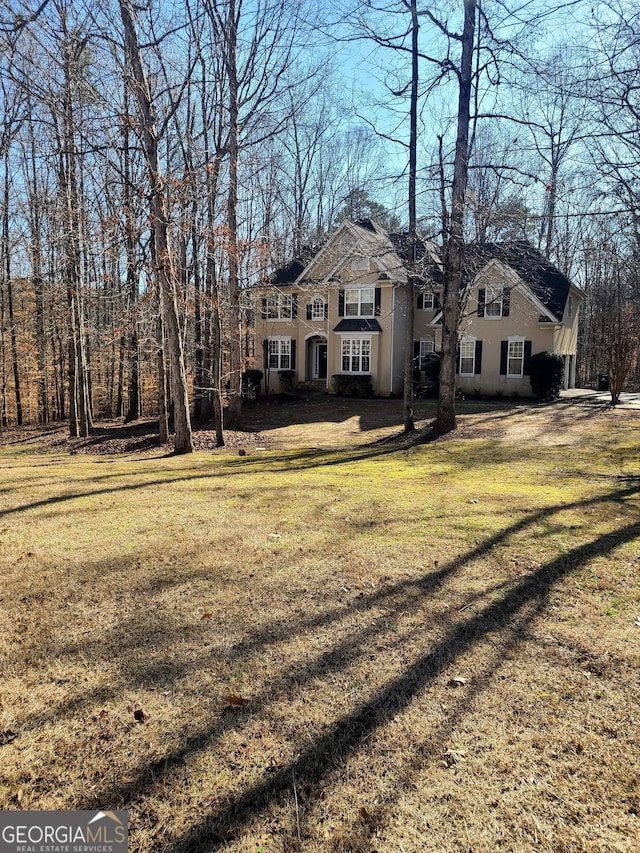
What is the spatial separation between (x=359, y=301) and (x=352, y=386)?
4.33 meters

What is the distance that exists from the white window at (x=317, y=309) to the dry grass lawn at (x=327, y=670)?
70.9ft

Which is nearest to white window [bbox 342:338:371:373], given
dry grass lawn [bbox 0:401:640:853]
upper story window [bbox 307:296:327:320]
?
upper story window [bbox 307:296:327:320]

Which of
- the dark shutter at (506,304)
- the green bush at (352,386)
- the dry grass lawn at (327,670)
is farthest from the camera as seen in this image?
the green bush at (352,386)

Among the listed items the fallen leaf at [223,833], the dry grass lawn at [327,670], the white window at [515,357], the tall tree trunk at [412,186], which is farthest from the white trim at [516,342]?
the fallen leaf at [223,833]

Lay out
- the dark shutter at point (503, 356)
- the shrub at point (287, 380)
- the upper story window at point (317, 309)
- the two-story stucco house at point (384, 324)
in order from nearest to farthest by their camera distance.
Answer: the two-story stucco house at point (384, 324) < the dark shutter at point (503, 356) < the upper story window at point (317, 309) < the shrub at point (287, 380)

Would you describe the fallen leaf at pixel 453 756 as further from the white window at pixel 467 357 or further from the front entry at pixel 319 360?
the front entry at pixel 319 360

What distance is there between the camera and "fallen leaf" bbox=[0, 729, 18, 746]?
8.28 feet

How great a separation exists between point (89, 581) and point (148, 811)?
2.37 meters

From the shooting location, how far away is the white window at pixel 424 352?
1012 inches

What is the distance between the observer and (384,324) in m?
25.2

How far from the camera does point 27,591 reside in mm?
4035

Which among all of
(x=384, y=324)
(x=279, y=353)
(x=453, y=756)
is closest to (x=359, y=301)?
(x=384, y=324)

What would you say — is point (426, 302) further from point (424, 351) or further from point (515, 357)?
point (515, 357)

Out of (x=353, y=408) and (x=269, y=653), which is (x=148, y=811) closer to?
(x=269, y=653)
